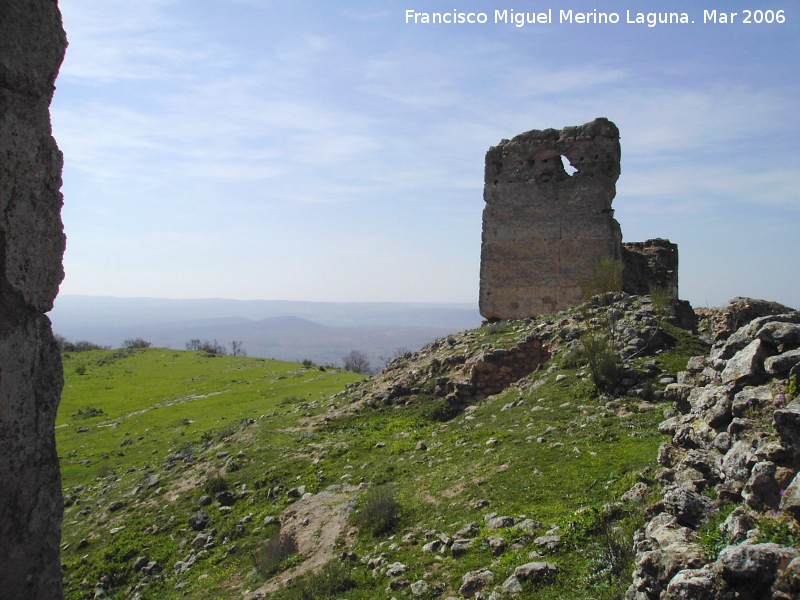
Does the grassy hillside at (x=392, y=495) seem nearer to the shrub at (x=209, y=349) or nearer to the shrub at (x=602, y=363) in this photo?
the shrub at (x=602, y=363)

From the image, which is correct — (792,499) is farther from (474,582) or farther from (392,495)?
(392,495)

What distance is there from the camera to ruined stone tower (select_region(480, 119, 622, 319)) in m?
19.6

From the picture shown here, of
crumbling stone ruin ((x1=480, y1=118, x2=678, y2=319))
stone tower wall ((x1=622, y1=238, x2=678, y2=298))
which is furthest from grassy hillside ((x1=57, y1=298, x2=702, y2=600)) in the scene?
stone tower wall ((x1=622, y1=238, x2=678, y2=298))

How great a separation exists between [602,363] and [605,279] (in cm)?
708

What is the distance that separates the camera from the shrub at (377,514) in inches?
326

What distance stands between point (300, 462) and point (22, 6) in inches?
385

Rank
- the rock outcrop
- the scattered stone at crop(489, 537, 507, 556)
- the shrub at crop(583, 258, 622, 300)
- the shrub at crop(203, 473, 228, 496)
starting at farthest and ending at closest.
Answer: the shrub at crop(583, 258, 622, 300), the shrub at crop(203, 473, 228, 496), the scattered stone at crop(489, 537, 507, 556), the rock outcrop

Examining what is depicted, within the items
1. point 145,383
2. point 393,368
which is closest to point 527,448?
point 393,368

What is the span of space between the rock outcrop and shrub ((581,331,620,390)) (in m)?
4.07

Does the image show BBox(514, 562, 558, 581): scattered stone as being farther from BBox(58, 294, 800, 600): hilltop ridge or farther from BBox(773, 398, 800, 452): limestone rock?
BBox(773, 398, 800, 452): limestone rock

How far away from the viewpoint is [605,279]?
17875mm

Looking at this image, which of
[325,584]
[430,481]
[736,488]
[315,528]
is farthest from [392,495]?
[736,488]

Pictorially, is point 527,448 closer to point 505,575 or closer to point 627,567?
point 505,575

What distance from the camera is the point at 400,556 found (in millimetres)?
7367
